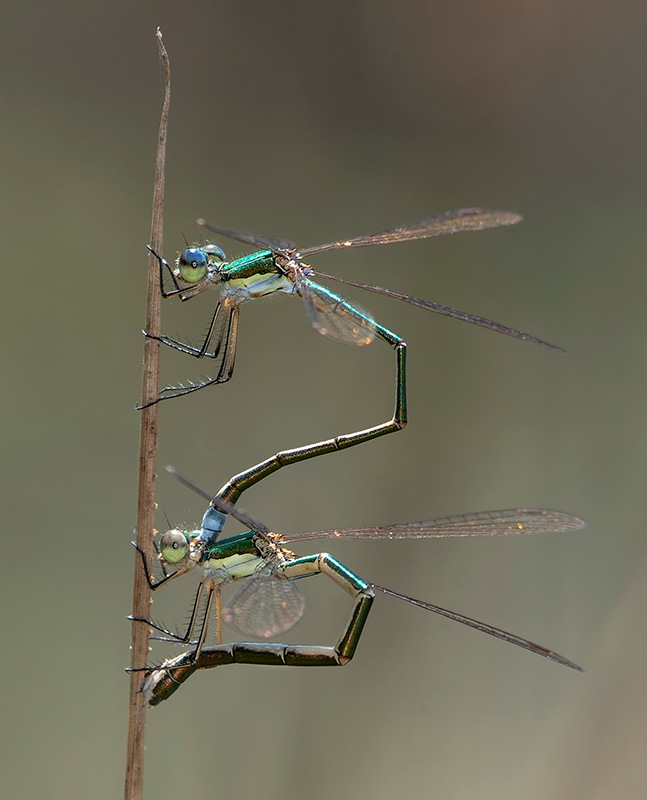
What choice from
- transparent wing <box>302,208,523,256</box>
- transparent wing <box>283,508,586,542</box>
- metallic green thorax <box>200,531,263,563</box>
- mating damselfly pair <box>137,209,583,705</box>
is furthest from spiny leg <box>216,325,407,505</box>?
transparent wing <box>302,208,523,256</box>

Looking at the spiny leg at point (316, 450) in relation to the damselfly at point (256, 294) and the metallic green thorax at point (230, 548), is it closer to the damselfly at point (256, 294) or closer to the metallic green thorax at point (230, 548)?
the damselfly at point (256, 294)

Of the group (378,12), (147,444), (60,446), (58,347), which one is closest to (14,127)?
(58,347)

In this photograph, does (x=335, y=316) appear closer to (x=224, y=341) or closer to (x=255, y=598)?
(x=224, y=341)

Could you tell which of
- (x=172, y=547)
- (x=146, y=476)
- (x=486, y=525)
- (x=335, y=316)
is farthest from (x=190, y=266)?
(x=486, y=525)

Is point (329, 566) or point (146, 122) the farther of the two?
point (146, 122)

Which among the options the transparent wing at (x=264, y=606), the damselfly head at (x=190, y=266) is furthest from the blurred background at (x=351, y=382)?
the damselfly head at (x=190, y=266)

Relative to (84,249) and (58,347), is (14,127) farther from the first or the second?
Result: (58,347)
